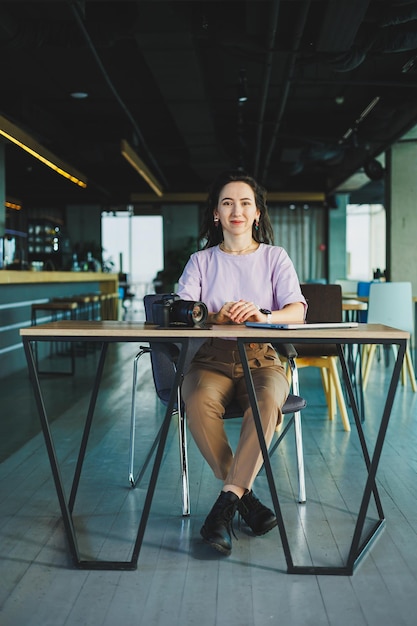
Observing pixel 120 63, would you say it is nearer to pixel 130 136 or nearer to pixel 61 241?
pixel 61 241

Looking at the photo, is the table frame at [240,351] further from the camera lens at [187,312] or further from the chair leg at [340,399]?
the chair leg at [340,399]

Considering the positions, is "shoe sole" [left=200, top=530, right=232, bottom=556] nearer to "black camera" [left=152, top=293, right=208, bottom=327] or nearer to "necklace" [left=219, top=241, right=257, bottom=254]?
"black camera" [left=152, top=293, right=208, bottom=327]

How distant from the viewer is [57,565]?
7.63ft

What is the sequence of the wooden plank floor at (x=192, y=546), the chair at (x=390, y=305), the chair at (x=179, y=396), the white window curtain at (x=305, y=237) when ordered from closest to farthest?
the wooden plank floor at (x=192, y=546)
the chair at (x=179, y=396)
the chair at (x=390, y=305)
the white window curtain at (x=305, y=237)

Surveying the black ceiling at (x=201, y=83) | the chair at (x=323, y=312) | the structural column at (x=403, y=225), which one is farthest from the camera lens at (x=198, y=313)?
the structural column at (x=403, y=225)

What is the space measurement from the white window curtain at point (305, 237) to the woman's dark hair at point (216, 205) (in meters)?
15.6

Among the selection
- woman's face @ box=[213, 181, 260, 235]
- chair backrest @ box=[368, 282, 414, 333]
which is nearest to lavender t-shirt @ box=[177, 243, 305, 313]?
woman's face @ box=[213, 181, 260, 235]

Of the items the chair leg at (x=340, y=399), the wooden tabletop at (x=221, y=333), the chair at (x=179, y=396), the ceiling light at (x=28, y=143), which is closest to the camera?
the wooden tabletop at (x=221, y=333)

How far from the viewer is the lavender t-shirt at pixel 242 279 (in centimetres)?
292

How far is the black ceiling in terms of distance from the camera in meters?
6.34

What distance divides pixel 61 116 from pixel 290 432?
9.06 meters

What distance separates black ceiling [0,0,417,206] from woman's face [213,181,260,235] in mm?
3046

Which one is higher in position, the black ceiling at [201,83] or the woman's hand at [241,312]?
the black ceiling at [201,83]

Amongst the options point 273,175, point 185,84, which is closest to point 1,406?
point 185,84
